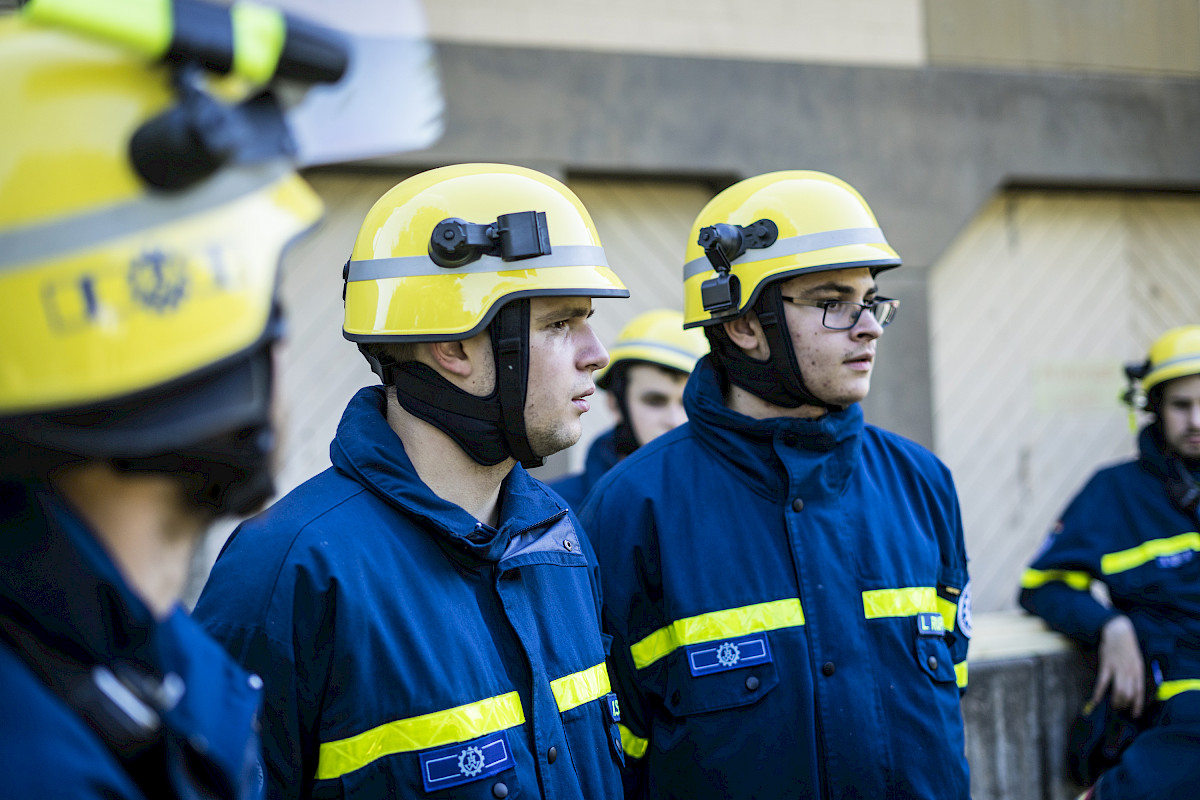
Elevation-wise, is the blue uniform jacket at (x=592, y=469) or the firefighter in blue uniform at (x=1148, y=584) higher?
the blue uniform jacket at (x=592, y=469)

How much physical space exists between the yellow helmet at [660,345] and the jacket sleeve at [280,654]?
3.34m

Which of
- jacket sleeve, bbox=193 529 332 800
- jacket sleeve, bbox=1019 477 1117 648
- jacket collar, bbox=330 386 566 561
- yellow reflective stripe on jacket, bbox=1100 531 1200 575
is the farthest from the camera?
jacket sleeve, bbox=1019 477 1117 648

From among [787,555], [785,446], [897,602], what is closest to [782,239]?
[785,446]

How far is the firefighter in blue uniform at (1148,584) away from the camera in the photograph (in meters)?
4.39

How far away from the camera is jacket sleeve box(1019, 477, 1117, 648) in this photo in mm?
4730

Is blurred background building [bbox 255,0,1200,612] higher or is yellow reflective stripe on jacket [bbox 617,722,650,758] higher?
blurred background building [bbox 255,0,1200,612]

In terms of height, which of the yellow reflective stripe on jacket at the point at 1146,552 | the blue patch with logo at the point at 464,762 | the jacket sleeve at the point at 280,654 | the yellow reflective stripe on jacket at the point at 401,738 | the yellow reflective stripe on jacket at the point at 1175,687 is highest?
the jacket sleeve at the point at 280,654

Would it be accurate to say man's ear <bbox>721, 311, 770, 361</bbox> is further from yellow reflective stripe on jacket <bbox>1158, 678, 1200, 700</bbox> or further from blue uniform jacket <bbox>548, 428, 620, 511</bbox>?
yellow reflective stripe on jacket <bbox>1158, 678, 1200, 700</bbox>

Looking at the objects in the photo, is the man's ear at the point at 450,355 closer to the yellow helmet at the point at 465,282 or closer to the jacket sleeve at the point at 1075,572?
the yellow helmet at the point at 465,282

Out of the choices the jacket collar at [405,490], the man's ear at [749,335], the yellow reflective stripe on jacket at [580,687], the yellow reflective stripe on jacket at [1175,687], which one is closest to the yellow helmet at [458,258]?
the jacket collar at [405,490]

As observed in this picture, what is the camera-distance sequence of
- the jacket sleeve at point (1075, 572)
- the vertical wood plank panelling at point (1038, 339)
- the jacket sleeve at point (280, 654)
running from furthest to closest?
the vertical wood plank panelling at point (1038, 339) < the jacket sleeve at point (1075, 572) < the jacket sleeve at point (280, 654)

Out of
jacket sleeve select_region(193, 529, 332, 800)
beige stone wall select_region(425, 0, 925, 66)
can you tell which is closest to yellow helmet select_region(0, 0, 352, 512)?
jacket sleeve select_region(193, 529, 332, 800)

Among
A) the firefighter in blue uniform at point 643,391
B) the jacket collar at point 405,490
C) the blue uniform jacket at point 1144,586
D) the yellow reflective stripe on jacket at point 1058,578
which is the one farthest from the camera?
the firefighter in blue uniform at point 643,391

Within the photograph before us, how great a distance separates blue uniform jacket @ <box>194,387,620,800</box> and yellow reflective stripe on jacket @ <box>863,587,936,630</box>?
86 cm
